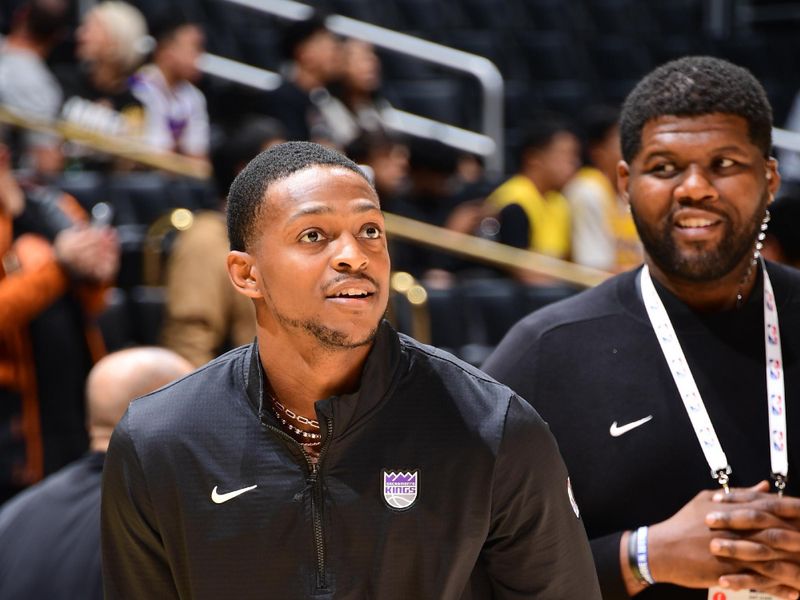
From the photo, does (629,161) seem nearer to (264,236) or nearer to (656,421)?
(656,421)

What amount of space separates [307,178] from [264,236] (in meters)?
0.10

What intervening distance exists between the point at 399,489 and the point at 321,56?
18.5 ft

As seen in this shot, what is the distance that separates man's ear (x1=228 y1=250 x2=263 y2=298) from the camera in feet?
6.12

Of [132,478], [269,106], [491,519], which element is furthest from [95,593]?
[269,106]

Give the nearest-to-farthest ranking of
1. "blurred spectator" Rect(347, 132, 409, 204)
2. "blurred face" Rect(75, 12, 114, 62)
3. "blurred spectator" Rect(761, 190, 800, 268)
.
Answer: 1. "blurred spectator" Rect(761, 190, 800, 268)
2. "blurred spectator" Rect(347, 132, 409, 204)
3. "blurred face" Rect(75, 12, 114, 62)

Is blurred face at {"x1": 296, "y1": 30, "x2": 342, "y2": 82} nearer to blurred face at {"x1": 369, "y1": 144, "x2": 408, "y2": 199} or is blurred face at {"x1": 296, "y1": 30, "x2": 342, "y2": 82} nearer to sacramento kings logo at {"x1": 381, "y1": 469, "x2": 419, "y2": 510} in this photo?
blurred face at {"x1": 369, "y1": 144, "x2": 408, "y2": 199}

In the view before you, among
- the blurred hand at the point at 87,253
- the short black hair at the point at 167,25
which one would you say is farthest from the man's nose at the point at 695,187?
the short black hair at the point at 167,25

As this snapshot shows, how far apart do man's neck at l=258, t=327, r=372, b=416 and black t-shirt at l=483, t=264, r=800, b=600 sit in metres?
0.53

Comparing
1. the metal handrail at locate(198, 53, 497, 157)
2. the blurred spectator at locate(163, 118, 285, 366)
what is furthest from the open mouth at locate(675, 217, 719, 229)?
the metal handrail at locate(198, 53, 497, 157)

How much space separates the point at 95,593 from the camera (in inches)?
108

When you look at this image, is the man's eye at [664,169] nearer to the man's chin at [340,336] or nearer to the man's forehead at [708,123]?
the man's forehead at [708,123]

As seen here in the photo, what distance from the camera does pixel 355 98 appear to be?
7410 millimetres

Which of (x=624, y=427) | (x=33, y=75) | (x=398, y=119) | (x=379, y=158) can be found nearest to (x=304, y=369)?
(x=624, y=427)

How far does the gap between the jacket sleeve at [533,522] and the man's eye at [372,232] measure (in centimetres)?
30
